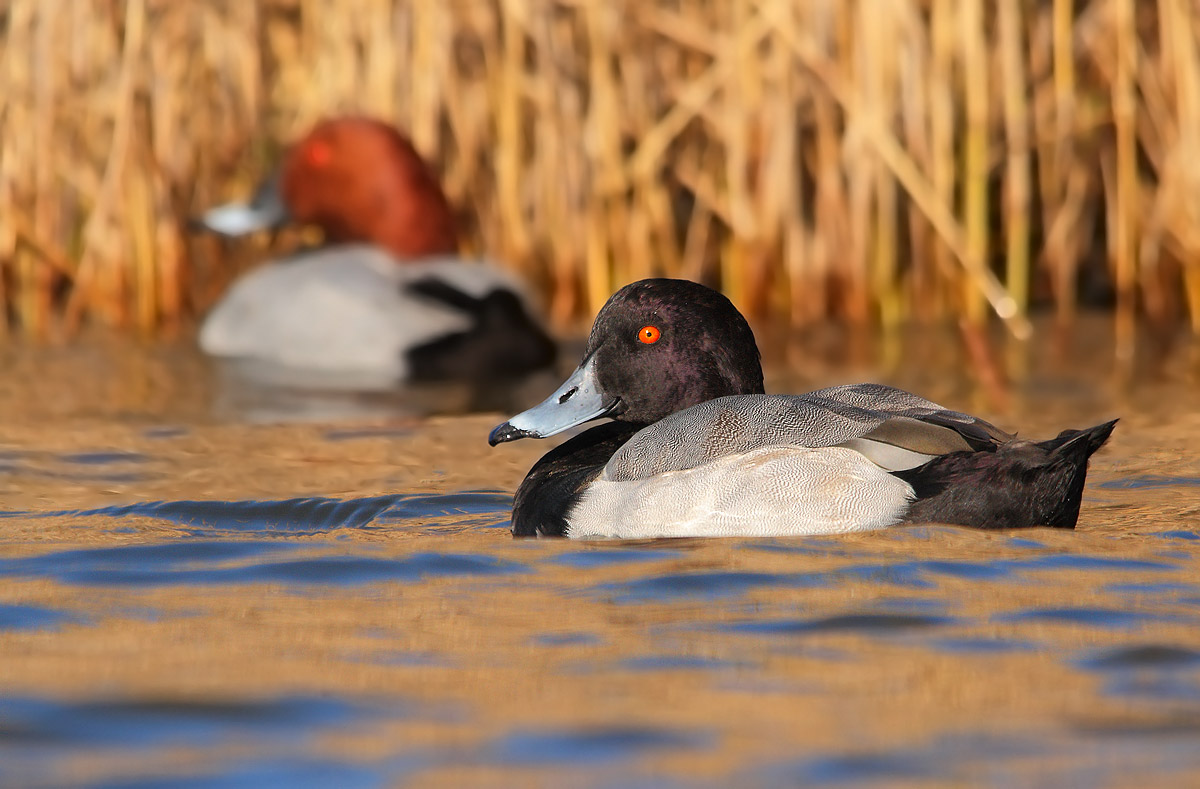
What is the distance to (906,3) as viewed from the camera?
6805mm

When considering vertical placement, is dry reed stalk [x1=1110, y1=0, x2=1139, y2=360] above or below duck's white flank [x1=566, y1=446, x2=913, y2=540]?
above

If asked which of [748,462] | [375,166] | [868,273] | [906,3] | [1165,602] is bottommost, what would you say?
[1165,602]

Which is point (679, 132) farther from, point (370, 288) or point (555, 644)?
point (555, 644)

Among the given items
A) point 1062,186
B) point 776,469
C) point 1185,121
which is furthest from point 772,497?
point 1062,186

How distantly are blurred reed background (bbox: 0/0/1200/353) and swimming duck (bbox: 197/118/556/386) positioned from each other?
0.76 ft

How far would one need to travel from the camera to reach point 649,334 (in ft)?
13.8

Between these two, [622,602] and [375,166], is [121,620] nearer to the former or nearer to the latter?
[622,602]

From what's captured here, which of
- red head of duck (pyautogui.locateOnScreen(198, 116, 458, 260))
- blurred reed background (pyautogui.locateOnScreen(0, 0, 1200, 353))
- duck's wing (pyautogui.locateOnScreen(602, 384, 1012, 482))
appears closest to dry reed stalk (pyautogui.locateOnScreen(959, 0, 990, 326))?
blurred reed background (pyautogui.locateOnScreen(0, 0, 1200, 353))

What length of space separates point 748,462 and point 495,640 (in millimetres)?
903

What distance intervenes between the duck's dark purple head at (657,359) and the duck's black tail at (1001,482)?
0.74 meters

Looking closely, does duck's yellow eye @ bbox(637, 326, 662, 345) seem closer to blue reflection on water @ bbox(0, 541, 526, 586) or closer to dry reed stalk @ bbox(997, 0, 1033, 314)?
blue reflection on water @ bbox(0, 541, 526, 586)

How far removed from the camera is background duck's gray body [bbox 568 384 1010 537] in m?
3.62

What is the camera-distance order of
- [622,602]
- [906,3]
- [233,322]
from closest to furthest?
[622,602], [906,3], [233,322]

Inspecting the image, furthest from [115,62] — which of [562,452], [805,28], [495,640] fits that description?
[495,640]
